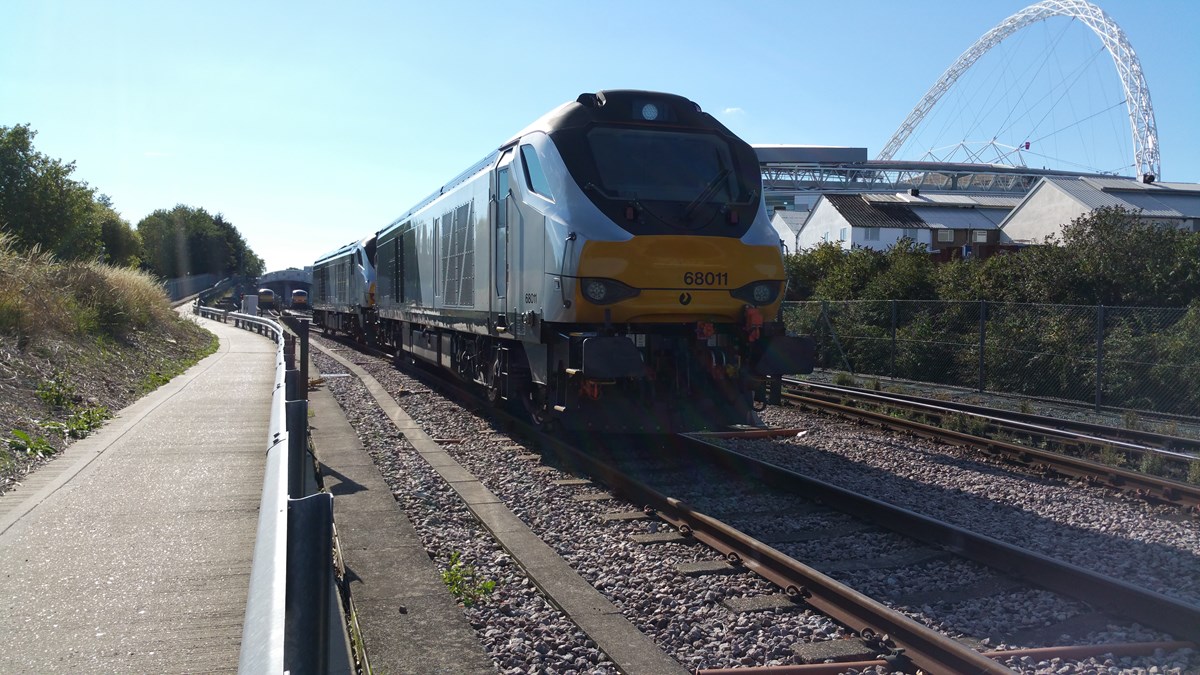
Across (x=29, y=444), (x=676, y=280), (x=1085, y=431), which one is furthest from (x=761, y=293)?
(x=29, y=444)

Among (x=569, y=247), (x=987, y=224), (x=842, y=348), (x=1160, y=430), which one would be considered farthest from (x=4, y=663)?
(x=987, y=224)

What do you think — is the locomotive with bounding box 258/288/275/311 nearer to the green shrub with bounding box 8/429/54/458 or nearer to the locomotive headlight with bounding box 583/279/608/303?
the green shrub with bounding box 8/429/54/458

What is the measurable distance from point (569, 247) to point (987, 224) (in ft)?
156

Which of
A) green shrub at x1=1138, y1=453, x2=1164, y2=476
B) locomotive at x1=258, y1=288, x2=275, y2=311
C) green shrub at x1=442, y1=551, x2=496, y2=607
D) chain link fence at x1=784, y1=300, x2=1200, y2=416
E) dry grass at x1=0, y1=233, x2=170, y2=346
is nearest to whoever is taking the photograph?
green shrub at x1=442, y1=551, x2=496, y2=607

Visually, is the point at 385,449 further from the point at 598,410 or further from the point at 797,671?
the point at 797,671

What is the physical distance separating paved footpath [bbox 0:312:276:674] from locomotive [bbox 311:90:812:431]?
2.97 meters

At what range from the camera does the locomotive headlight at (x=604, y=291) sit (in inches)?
333

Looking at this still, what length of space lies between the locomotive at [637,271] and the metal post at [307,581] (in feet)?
19.1

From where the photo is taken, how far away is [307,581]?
2328mm

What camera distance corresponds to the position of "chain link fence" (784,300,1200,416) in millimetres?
15094

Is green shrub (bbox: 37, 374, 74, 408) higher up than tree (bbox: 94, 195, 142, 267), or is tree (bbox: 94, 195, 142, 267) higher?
tree (bbox: 94, 195, 142, 267)

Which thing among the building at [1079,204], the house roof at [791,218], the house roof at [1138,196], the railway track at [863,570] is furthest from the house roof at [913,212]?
the railway track at [863,570]

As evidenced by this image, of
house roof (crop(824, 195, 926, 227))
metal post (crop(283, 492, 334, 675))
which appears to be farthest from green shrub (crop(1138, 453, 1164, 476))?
house roof (crop(824, 195, 926, 227))

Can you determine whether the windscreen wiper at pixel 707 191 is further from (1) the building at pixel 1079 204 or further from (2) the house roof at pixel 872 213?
(2) the house roof at pixel 872 213
